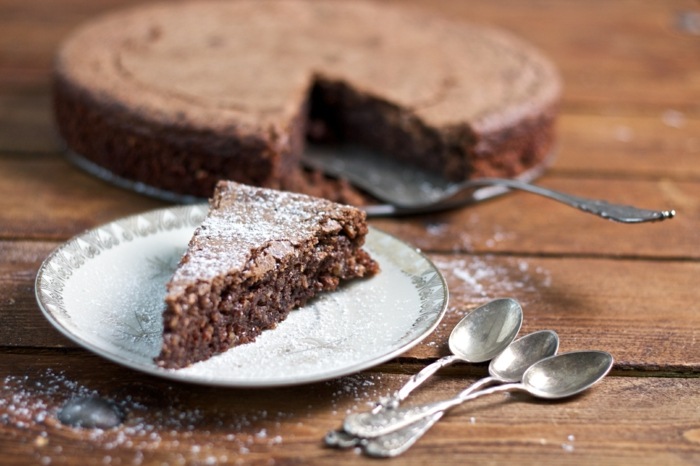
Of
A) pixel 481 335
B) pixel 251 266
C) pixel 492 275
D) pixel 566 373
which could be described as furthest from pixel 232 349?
pixel 492 275

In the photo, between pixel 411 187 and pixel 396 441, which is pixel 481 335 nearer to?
pixel 396 441

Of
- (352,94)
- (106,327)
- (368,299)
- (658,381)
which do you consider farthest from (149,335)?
(352,94)

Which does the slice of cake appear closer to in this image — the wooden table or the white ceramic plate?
the white ceramic plate

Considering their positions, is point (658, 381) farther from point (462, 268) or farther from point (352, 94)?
point (352, 94)

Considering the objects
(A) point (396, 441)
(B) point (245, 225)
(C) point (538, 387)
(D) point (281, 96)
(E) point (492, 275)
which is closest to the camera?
(A) point (396, 441)

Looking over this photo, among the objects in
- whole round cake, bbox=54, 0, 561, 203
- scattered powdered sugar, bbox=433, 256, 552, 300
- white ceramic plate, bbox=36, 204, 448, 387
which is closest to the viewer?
white ceramic plate, bbox=36, 204, 448, 387

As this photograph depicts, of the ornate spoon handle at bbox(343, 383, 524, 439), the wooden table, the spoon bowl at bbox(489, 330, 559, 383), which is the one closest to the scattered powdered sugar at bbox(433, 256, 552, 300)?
the wooden table
